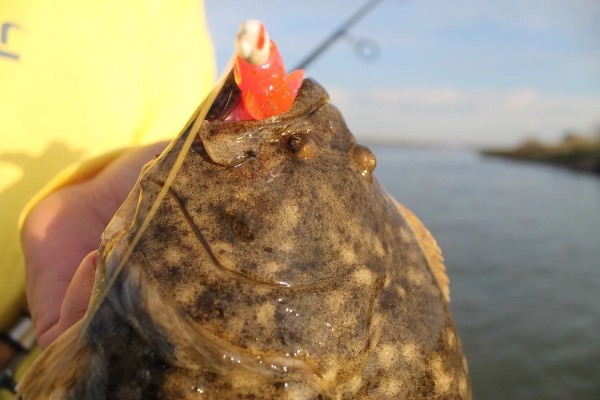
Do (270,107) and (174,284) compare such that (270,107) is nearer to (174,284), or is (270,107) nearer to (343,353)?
(174,284)

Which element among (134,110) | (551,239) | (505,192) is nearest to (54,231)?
(134,110)

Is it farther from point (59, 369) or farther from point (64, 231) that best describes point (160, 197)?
point (64, 231)

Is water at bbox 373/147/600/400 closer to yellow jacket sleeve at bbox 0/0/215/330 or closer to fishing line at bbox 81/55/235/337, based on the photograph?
yellow jacket sleeve at bbox 0/0/215/330

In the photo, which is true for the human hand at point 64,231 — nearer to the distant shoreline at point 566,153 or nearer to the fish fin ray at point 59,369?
the fish fin ray at point 59,369

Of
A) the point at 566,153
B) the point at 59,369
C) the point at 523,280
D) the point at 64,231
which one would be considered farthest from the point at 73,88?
the point at 566,153

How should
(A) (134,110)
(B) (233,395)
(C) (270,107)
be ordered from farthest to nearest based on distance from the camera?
1. (A) (134,110)
2. (C) (270,107)
3. (B) (233,395)

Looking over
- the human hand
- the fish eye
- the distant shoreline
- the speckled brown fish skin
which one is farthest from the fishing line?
the distant shoreline

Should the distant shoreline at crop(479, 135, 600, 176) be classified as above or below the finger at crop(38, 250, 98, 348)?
below
